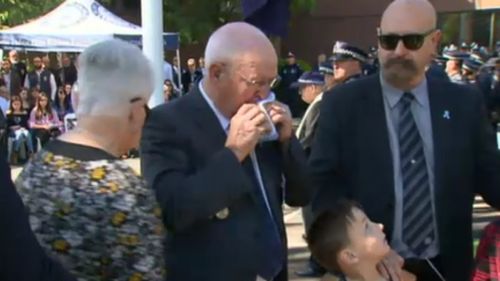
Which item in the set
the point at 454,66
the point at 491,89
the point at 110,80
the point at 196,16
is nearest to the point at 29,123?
the point at 454,66

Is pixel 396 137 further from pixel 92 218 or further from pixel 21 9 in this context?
pixel 21 9

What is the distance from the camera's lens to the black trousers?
3.28 metres

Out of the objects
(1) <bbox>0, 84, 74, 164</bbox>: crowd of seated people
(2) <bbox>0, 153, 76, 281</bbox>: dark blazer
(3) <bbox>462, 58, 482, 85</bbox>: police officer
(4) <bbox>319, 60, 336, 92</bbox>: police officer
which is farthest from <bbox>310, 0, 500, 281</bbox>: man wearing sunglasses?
(1) <bbox>0, 84, 74, 164</bbox>: crowd of seated people

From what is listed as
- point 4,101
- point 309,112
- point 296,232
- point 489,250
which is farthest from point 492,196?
point 4,101

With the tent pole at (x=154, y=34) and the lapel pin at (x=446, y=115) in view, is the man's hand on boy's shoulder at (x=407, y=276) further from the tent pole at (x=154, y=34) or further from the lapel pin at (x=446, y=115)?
the tent pole at (x=154, y=34)

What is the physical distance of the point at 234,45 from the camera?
2.92 meters

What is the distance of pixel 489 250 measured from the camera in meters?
3.23

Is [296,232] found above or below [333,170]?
below

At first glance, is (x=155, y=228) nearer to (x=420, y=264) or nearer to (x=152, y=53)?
(x=420, y=264)

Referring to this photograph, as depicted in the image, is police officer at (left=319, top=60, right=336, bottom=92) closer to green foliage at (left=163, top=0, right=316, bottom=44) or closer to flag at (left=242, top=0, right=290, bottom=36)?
flag at (left=242, top=0, right=290, bottom=36)

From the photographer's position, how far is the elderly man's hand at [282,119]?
9.70 ft

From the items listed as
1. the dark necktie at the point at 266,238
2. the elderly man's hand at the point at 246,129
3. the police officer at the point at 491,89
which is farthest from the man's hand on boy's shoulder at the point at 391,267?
the police officer at the point at 491,89

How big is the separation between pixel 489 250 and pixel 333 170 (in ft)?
2.15

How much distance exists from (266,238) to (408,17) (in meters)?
1.03
